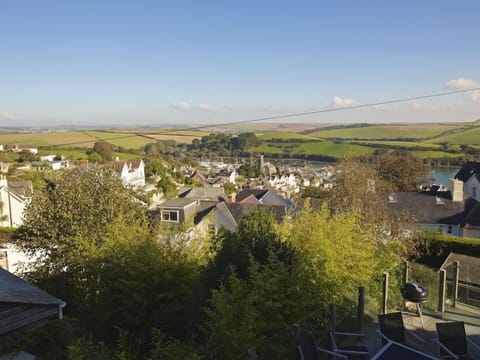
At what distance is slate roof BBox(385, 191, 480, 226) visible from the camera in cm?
2584

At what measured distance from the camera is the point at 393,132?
→ 121 m

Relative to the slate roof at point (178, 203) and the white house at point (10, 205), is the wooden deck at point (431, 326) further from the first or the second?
the white house at point (10, 205)

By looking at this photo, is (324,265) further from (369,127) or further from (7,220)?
(369,127)

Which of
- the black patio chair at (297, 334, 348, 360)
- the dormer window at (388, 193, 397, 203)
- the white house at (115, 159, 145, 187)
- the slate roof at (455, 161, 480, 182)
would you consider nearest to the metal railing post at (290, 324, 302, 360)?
the black patio chair at (297, 334, 348, 360)

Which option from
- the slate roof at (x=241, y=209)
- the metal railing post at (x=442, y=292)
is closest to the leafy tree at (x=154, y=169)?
the slate roof at (x=241, y=209)

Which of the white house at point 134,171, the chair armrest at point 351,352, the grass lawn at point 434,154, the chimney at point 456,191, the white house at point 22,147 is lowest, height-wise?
the white house at point 134,171

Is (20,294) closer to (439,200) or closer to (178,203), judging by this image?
(178,203)

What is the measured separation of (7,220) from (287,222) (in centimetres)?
2428

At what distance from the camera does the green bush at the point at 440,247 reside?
1803 centimetres

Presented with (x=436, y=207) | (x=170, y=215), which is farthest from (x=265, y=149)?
(x=170, y=215)

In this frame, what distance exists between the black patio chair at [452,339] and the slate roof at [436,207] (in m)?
20.0

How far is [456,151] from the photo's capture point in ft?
247

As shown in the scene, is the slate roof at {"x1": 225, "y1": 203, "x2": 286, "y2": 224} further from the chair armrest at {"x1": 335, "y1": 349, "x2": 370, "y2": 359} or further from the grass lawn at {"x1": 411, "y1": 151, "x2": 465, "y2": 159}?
the grass lawn at {"x1": 411, "y1": 151, "x2": 465, "y2": 159}

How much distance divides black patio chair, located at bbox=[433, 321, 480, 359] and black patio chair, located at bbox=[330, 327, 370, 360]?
125cm
